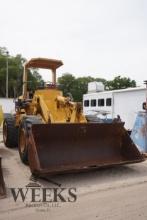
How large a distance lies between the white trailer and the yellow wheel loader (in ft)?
22.5

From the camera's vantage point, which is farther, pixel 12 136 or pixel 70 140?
pixel 12 136

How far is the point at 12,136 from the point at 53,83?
2.05m

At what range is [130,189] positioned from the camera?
16.4 feet

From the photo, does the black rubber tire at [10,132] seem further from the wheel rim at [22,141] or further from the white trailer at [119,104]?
the white trailer at [119,104]

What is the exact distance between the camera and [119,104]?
15.6 metres

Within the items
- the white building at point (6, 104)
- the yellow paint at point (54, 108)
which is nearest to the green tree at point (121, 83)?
the white building at point (6, 104)

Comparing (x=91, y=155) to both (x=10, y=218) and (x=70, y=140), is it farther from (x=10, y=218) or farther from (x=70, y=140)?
(x=10, y=218)

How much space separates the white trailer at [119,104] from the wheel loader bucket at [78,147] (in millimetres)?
7407

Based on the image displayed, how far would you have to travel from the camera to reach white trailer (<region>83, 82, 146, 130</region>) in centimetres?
1409

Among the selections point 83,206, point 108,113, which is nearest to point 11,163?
point 83,206

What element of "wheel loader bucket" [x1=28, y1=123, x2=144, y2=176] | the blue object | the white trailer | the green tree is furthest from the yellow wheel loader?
the green tree

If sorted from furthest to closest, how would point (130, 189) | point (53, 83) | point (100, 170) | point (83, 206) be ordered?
point (53, 83)
point (100, 170)
point (130, 189)
point (83, 206)

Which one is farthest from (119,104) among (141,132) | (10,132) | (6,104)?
(6,104)

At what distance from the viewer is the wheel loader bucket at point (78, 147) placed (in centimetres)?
556
